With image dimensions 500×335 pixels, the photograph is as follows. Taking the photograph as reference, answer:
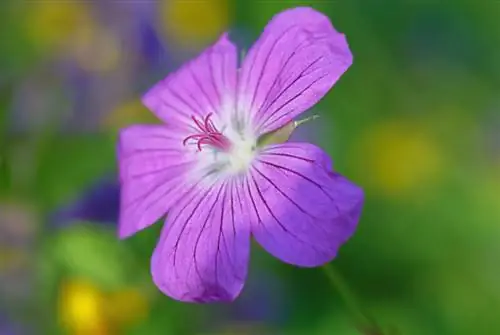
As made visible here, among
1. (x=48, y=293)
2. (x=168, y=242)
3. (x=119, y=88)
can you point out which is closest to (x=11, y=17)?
(x=119, y=88)

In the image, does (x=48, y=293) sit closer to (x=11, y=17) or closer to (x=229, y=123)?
(x=229, y=123)

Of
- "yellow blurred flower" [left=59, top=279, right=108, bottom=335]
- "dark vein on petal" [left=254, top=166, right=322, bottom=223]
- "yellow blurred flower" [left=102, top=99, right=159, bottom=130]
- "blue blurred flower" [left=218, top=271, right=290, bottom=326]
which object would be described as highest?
"dark vein on petal" [left=254, top=166, right=322, bottom=223]

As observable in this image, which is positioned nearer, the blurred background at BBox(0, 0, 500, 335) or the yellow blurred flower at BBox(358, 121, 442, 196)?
the blurred background at BBox(0, 0, 500, 335)

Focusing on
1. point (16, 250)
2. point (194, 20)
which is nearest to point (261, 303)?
point (16, 250)

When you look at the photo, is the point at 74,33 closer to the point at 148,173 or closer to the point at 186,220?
the point at 148,173

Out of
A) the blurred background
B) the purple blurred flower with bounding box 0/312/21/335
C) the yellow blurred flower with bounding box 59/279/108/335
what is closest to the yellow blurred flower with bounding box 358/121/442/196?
the blurred background

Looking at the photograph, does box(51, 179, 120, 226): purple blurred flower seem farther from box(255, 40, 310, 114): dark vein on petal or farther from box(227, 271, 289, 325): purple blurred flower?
box(255, 40, 310, 114): dark vein on petal
